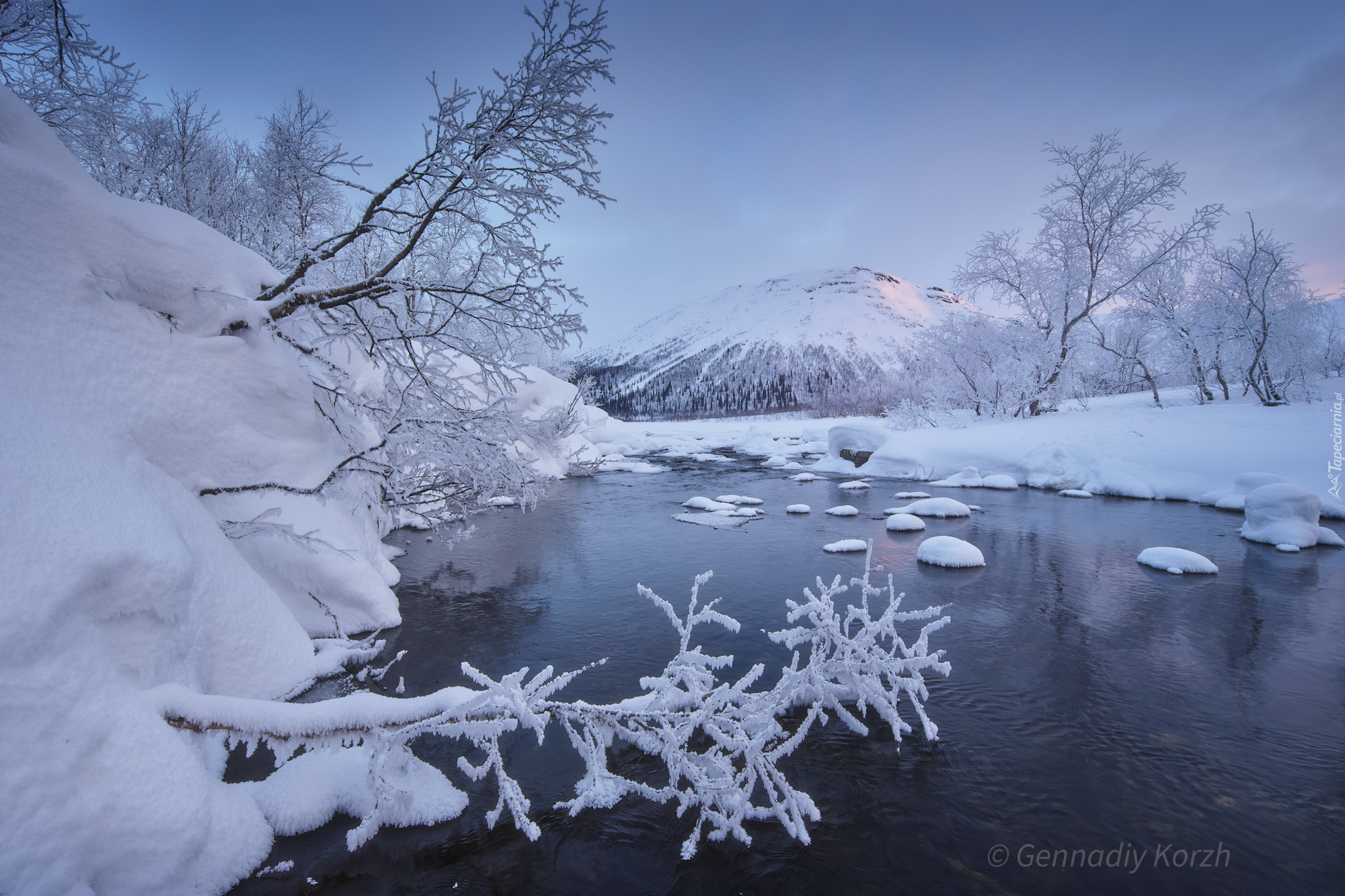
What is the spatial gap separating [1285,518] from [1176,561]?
3076 mm

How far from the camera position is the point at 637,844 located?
111 inches

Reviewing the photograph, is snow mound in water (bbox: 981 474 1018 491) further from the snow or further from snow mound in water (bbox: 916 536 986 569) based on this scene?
the snow

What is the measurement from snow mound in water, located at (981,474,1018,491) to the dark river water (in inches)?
215

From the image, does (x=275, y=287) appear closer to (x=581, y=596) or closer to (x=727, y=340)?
(x=581, y=596)

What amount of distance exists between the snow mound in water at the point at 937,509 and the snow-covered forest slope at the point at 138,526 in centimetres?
1026

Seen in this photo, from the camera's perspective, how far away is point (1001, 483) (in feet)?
47.2

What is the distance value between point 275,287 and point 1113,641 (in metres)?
8.21

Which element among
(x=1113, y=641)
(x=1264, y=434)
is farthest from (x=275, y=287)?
(x=1264, y=434)

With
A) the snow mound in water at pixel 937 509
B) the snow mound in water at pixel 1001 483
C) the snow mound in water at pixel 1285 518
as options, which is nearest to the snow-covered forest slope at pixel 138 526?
the snow mound in water at pixel 937 509

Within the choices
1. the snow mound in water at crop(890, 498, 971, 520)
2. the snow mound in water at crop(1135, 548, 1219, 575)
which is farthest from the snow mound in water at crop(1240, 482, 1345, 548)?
the snow mound in water at crop(890, 498, 971, 520)

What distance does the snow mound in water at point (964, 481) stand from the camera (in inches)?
590

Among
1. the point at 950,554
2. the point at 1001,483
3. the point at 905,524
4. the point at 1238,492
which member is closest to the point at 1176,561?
the point at 950,554

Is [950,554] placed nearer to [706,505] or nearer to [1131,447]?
[706,505]

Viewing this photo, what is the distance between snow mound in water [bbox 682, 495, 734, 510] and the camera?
12.2 metres
